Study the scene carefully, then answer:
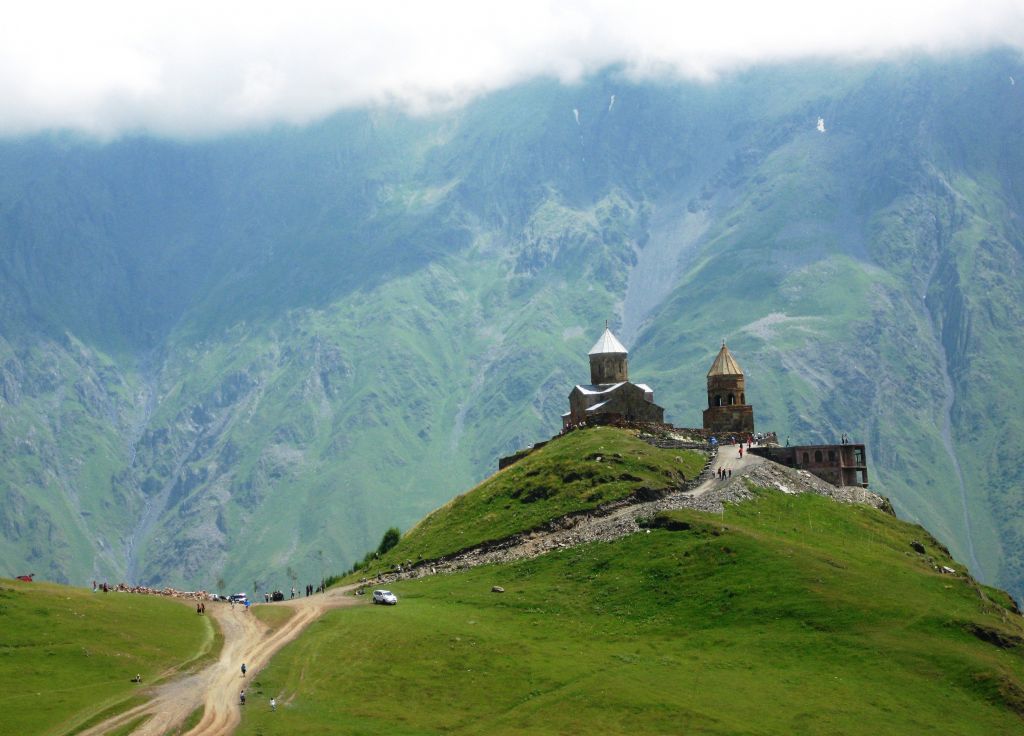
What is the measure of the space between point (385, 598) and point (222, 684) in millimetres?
24690

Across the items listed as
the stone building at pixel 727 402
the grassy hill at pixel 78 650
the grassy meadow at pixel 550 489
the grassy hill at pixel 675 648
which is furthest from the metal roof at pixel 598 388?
the grassy hill at pixel 78 650

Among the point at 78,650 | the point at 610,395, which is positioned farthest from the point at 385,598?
the point at 610,395

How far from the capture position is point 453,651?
105 metres

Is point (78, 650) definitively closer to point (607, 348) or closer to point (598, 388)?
point (598, 388)

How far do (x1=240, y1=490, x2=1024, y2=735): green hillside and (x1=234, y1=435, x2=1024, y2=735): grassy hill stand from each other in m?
0.17

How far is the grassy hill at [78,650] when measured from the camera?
9138 cm

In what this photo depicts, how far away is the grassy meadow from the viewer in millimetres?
137125

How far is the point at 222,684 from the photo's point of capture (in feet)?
317

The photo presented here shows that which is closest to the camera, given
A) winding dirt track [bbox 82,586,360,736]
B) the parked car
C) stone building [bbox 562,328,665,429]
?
winding dirt track [bbox 82,586,360,736]

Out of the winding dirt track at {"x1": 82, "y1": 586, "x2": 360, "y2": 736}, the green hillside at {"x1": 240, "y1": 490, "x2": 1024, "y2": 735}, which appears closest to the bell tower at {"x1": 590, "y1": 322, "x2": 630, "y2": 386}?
the green hillside at {"x1": 240, "y1": 490, "x2": 1024, "y2": 735}

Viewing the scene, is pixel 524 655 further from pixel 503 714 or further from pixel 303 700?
pixel 303 700

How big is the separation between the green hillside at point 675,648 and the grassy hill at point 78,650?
8239 mm

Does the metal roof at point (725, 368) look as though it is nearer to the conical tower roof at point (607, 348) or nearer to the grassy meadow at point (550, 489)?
the conical tower roof at point (607, 348)

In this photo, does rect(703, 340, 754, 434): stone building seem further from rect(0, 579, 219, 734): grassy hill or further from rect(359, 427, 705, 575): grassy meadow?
rect(0, 579, 219, 734): grassy hill
